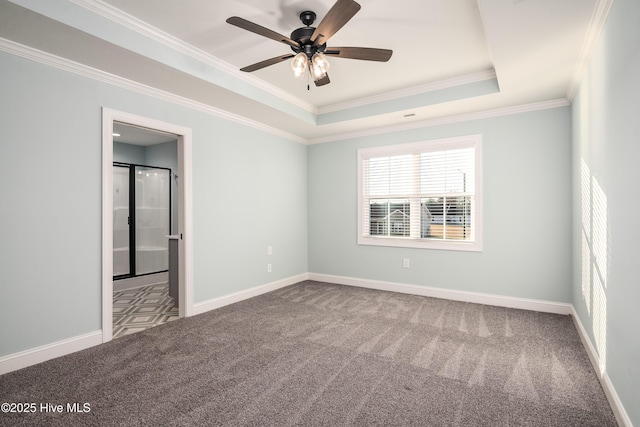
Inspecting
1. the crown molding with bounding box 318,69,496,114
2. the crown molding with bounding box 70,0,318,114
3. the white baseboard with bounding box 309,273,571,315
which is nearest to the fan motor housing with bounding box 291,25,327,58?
the crown molding with bounding box 70,0,318,114

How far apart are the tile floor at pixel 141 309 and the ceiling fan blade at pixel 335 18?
326cm

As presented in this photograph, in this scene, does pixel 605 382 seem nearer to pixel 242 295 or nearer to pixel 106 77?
pixel 242 295

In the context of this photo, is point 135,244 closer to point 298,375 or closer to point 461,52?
point 298,375

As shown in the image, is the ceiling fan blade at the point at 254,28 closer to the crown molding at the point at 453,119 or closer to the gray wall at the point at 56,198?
the gray wall at the point at 56,198

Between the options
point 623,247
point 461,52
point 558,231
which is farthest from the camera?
point 558,231

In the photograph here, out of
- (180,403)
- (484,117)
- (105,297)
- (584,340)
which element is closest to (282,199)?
(105,297)

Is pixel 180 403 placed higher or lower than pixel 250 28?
lower

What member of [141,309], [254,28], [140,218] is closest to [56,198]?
[141,309]

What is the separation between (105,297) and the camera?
292 cm

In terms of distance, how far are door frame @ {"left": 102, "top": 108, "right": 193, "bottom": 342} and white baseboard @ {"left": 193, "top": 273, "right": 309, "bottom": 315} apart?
16cm

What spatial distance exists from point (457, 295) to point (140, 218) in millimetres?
5613

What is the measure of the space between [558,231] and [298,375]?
3385 millimetres

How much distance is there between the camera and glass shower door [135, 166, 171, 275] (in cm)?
594

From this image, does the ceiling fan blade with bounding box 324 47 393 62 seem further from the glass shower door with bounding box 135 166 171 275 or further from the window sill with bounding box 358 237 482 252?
the glass shower door with bounding box 135 166 171 275
